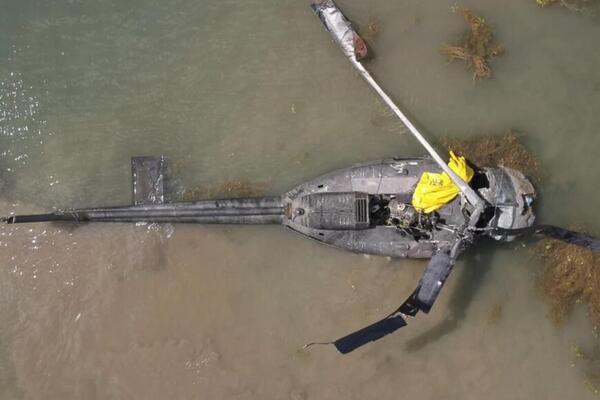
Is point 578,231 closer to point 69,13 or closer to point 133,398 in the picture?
point 133,398

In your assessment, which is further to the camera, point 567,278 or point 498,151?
point 498,151

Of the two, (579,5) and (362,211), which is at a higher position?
(579,5)

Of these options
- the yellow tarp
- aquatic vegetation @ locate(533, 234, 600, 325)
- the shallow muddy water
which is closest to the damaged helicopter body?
the yellow tarp

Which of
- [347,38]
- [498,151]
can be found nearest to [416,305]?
[498,151]

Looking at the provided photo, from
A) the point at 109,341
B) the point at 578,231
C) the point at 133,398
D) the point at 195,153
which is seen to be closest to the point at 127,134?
the point at 195,153

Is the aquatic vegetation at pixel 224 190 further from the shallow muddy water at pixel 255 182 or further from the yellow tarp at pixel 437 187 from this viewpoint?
the yellow tarp at pixel 437 187

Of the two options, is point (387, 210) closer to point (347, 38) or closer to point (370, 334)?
point (370, 334)
